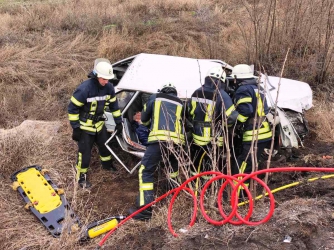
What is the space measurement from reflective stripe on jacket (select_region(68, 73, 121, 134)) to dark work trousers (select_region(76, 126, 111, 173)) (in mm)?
108

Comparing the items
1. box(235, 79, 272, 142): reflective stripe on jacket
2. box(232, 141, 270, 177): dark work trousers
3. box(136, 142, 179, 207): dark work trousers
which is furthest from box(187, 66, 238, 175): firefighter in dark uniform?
box(136, 142, 179, 207): dark work trousers

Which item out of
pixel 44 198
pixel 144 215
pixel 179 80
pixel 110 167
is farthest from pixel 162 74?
pixel 44 198

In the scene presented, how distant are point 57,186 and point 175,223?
1954mm

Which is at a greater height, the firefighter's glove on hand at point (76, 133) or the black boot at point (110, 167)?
the firefighter's glove on hand at point (76, 133)

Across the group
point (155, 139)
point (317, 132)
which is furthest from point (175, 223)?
point (317, 132)

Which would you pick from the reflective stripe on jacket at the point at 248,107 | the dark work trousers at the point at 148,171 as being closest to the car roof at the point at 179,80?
the reflective stripe on jacket at the point at 248,107

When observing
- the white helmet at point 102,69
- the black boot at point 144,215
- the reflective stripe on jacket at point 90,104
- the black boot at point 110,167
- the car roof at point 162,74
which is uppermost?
the white helmet at point 102,69

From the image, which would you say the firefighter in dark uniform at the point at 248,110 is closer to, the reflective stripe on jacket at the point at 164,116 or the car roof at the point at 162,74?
the car roof at the point at 162,74

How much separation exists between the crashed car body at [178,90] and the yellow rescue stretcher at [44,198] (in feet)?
3.07

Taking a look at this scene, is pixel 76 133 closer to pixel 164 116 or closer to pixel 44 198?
pixel 44 198

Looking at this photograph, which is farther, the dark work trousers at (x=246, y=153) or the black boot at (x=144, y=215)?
the dark work trousers at (x=246, y=153)

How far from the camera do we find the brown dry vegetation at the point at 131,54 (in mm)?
3094

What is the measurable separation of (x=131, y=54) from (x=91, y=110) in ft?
15.3

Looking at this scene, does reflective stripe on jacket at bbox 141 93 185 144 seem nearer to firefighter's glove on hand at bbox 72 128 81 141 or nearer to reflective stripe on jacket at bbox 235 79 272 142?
reflective stripe on jacket at bbox 235 79 272 142
